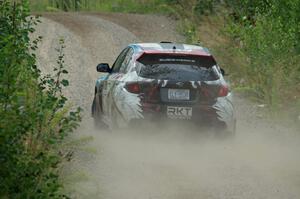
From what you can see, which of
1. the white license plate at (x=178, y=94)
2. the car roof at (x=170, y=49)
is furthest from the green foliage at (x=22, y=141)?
the car roof at (x=170, y=49)

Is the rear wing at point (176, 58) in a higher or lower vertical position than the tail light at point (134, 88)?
higher

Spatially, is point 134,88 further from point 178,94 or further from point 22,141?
point 22,141

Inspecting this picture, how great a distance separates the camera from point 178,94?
45.1ft

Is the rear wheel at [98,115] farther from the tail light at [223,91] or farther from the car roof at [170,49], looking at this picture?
the tail light at [223,91]

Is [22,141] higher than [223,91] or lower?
higher

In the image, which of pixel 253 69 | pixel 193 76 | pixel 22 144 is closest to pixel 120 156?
pixel 193 76

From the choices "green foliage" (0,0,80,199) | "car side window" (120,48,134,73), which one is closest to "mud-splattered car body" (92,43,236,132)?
"car side window" (120,48,134,73)

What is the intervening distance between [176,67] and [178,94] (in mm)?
475

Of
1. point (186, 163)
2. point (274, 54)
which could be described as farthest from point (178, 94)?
point (274, 54)

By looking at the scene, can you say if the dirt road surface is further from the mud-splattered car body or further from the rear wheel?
the mud-splattered car body

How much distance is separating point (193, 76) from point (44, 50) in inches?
657

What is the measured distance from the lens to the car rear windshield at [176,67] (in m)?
13.9

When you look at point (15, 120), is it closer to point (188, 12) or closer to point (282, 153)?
point (282, 153)

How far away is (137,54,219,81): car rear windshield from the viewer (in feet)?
45.4
